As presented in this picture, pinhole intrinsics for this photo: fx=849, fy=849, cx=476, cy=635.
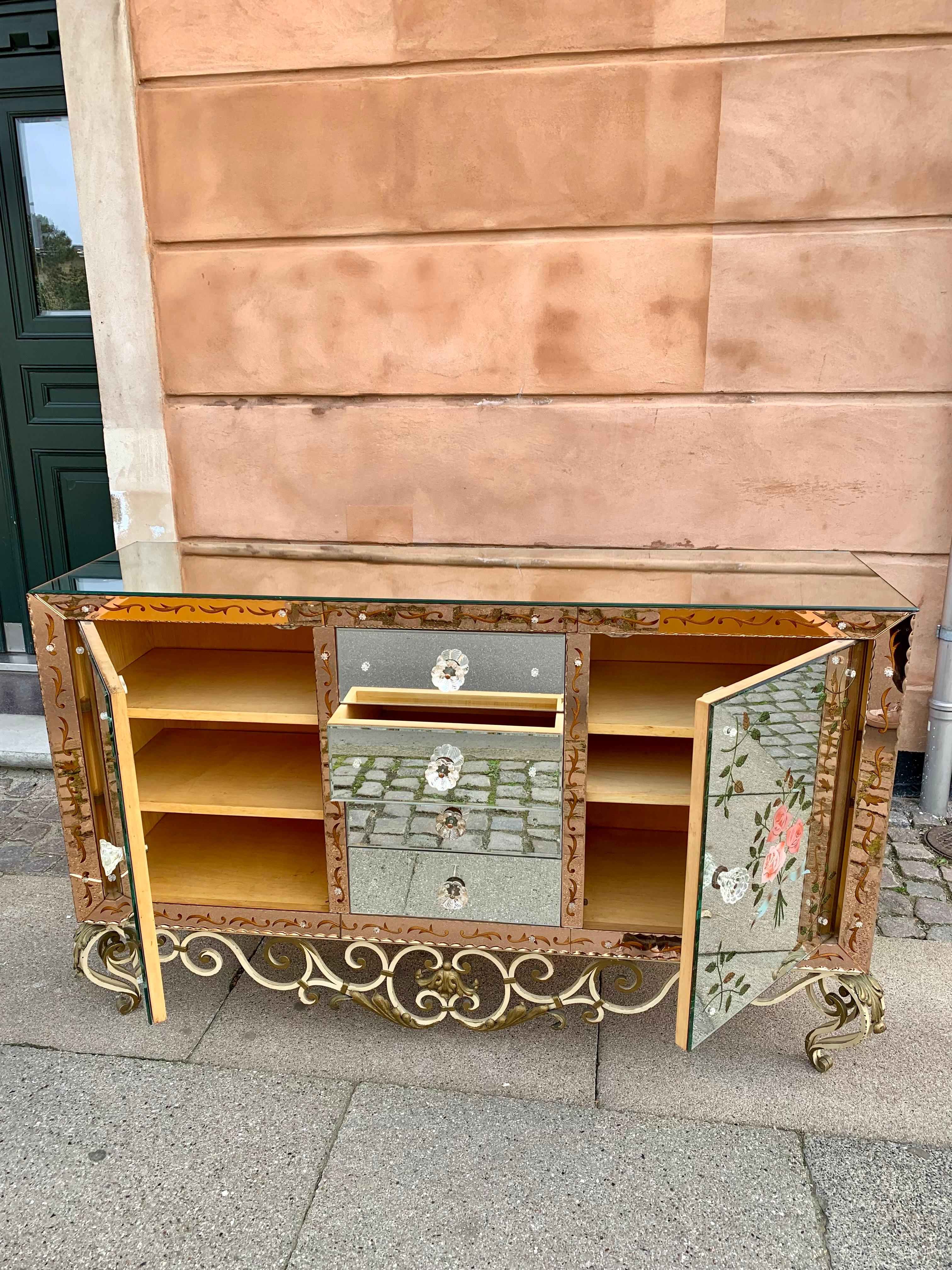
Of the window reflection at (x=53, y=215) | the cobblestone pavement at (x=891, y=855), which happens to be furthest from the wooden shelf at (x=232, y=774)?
the window reflection at (x=53, y=215)

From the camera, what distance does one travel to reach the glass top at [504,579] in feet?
7.03

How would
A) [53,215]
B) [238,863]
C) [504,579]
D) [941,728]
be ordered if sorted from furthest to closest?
[53,215]
[941,728]
[238,863]
[504,579]

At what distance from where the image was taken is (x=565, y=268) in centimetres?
345

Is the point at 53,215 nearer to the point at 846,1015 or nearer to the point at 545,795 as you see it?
the point at 545,795

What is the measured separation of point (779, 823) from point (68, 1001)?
7.20 feet

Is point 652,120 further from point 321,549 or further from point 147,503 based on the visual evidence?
point 147,503

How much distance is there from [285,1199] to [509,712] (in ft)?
4.25

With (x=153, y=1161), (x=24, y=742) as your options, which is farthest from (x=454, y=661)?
(x=24, y=742)

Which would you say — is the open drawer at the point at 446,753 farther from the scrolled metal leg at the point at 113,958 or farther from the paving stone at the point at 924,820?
the paving stone at the point at 924,820

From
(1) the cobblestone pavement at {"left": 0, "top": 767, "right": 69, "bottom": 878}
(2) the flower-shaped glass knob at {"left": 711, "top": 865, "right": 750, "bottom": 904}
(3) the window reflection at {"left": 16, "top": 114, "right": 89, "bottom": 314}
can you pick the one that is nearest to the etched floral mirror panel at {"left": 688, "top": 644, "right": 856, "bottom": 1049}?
(2) the flower-shaped glass knob at {"left": 711, "top": 865, "right": 750, "bottom": 904}

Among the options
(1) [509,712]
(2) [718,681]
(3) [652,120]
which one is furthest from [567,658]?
(3) [652,120]

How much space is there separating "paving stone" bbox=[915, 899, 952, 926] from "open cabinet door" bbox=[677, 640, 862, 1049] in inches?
45.2

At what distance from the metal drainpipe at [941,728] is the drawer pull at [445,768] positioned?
2.46 metres

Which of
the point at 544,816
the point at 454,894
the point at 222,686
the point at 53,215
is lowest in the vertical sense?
the point at 454,894
